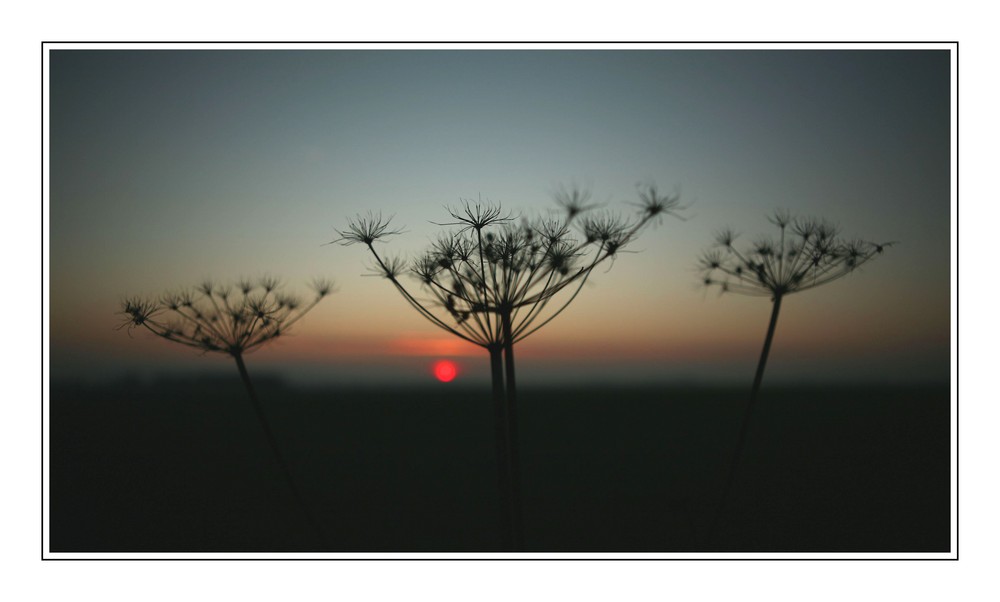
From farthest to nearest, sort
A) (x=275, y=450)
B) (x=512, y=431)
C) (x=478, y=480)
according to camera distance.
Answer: (x=478, y=480) → (x=275, y=450) → (x=512, y=431)

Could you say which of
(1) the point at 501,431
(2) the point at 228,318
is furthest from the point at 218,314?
(1) the point at 501,431

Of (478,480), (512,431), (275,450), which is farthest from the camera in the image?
(478,480)

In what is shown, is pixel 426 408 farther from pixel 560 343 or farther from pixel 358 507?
pixel 560 343

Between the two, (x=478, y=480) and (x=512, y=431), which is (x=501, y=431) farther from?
(x=478, y=480)

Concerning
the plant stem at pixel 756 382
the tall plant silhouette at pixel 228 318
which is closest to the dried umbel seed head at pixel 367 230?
the tall plant silhouette at pixel 228 318

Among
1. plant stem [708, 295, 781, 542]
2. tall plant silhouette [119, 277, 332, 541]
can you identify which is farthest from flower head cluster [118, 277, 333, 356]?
plant stem [708, 295, 781, 542]

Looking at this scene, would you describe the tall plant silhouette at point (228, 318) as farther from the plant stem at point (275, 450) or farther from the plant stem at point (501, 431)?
the plant stem at point (501, 431)
